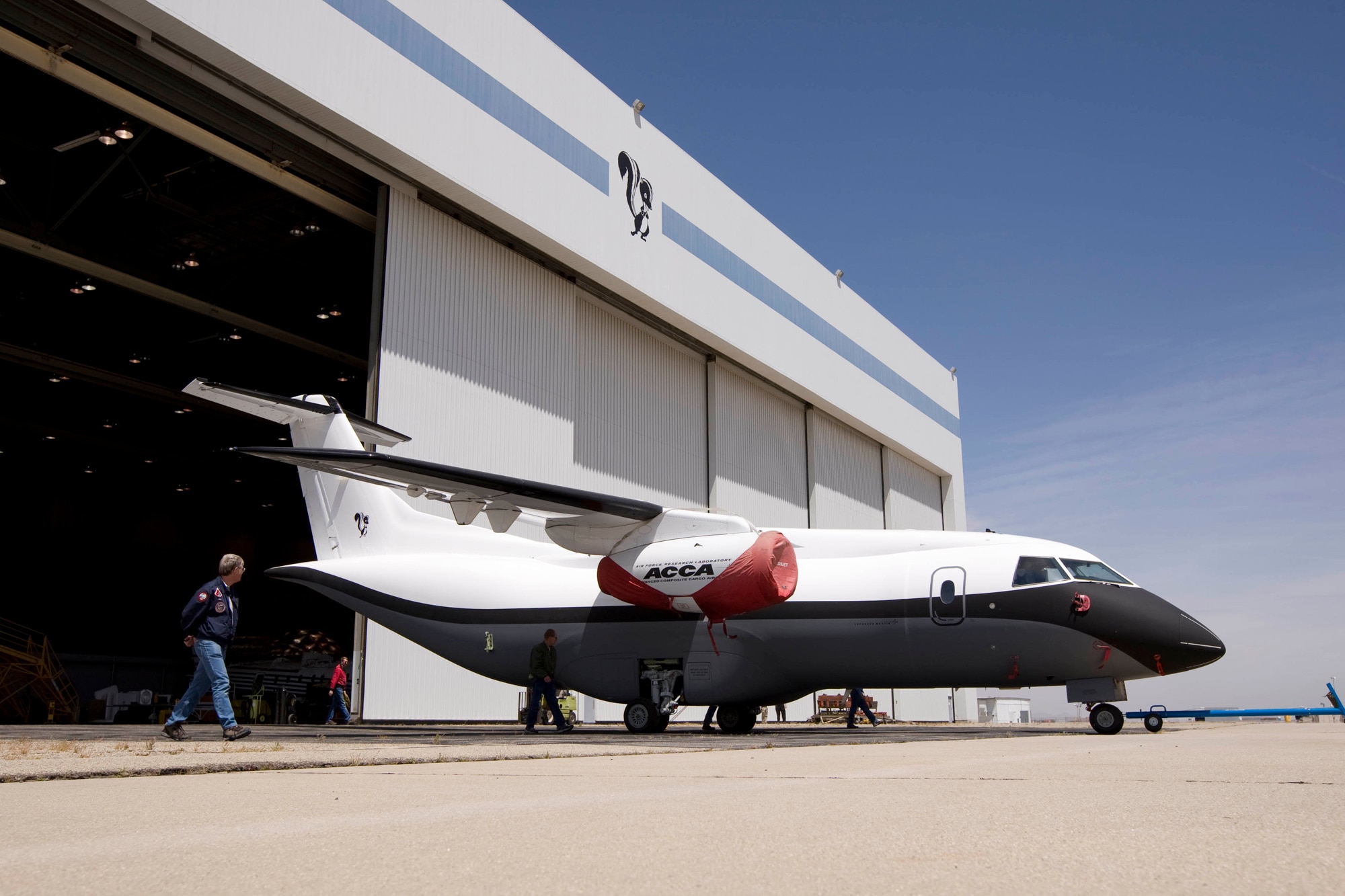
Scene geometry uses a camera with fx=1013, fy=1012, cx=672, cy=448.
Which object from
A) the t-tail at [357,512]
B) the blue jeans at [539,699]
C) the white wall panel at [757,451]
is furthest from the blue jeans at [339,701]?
the white wall panel at [757,451]

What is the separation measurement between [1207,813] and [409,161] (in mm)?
17031

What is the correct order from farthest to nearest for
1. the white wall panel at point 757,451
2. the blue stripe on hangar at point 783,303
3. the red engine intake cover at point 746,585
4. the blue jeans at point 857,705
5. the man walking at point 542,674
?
the white wall panel at point 757,451 < the blue stripe on hangar at point 783,303 < the blue jeans at point 857,705 < the man walking at point 542,674 < the red engine intake cover at point 746,585

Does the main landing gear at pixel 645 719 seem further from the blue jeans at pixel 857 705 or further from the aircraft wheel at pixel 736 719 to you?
the blue jeans at pixel 857 705

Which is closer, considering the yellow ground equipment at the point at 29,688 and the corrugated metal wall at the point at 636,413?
the corrugated metal wall at the point at 636,413

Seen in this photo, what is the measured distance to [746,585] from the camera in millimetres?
12828

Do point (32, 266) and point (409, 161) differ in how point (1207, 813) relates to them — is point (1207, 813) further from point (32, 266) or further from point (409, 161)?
point (32, 266)

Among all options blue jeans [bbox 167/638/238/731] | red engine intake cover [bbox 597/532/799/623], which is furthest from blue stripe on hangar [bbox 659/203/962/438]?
blue jeans [bbox 167/638/238/731]

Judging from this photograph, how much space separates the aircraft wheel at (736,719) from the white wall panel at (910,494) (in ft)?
76.5

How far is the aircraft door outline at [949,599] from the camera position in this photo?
13047 millimetres

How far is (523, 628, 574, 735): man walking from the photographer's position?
14.6 m

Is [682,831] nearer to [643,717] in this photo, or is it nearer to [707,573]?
[707,573]

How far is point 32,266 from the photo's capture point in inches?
848

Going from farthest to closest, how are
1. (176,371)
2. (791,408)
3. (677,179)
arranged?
1. (791,408)
2. (176,371)
3. (677,179)

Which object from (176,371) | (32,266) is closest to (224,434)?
(176,371)
